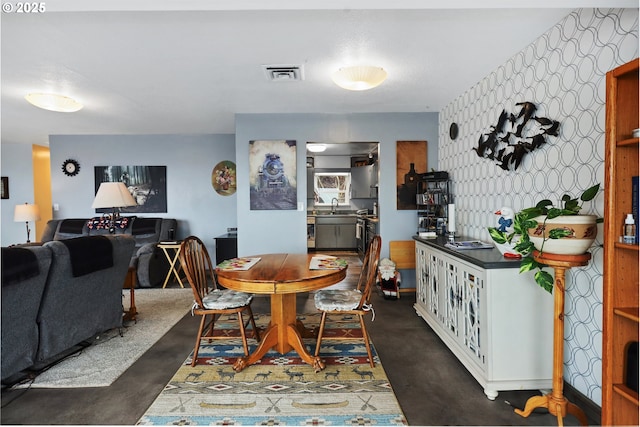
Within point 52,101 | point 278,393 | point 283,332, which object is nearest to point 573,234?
point 278,393

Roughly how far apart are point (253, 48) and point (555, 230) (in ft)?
7.35

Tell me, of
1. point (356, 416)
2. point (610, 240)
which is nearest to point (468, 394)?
point (356, 416)

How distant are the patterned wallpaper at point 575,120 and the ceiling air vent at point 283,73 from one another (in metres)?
1.67

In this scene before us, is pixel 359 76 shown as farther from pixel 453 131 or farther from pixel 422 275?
pixel 422 275

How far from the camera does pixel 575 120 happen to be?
1998 millimetres

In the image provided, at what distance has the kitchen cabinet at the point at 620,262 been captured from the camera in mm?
1399

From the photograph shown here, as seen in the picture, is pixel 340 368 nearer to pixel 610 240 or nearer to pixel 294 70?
pixel 610 240

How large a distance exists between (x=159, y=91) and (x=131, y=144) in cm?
288

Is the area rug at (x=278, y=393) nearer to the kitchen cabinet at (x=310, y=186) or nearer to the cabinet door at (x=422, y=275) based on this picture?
the cabinet door at (x=422, y=275)

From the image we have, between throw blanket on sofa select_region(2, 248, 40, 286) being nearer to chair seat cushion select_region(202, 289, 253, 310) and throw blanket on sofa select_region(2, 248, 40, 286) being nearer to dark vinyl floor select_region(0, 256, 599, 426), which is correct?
dark vinyl floor select_region(0, 256, 599, 426)

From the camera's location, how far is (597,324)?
185 centimetres

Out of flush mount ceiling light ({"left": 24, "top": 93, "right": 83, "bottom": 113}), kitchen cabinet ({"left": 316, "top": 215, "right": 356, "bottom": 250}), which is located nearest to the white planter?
flush mount ceiling light ({"left": 24, "top": 93, "right": 83, "bottom": 113})

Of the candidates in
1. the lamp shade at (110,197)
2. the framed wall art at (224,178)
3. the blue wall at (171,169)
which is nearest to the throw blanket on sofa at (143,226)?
the blue wall at (171,169)

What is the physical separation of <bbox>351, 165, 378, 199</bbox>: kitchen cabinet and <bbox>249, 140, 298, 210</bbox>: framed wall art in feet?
11.9
